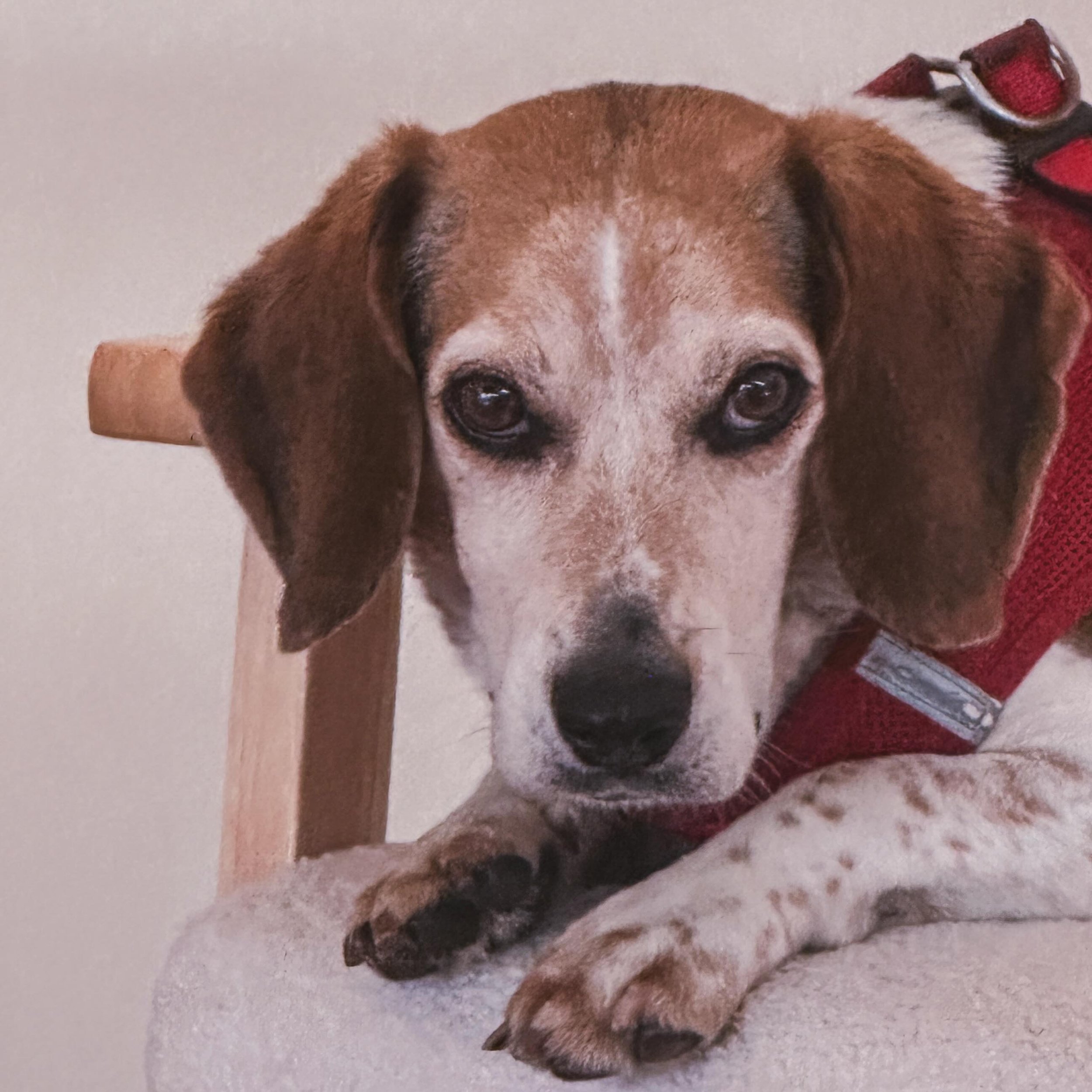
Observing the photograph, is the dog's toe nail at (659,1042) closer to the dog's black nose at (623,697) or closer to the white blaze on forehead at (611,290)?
the dog's black nose at (623,697)

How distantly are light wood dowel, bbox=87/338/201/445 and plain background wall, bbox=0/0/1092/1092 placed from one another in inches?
19.5

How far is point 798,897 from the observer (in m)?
1.18

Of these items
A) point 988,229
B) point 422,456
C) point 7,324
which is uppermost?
point 988,229

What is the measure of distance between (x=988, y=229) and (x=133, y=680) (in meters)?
1.61

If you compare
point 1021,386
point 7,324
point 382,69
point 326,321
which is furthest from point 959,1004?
point 7,324

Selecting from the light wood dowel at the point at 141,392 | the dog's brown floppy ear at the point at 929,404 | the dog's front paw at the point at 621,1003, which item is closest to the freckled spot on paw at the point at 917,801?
the dog's brown floppy ear at the point at 929,404

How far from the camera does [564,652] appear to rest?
3.62 feet

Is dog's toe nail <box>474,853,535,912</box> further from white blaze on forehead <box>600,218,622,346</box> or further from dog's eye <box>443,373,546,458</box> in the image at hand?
white blaze on forehead <box>600,218,622,346</box>

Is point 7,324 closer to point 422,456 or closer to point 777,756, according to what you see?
point 422,456

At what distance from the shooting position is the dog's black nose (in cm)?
108

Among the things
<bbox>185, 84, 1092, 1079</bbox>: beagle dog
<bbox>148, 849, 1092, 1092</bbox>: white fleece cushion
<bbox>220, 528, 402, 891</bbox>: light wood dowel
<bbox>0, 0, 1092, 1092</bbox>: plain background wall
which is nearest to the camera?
<bbox>148, 849, 1092, 1092</bbox>: white fleece cushion

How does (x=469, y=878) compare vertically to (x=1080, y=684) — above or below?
Answer: below

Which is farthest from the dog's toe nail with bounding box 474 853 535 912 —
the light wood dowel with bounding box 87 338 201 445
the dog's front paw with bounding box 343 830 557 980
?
the light wood dowel with bounding box 87 338 201 445

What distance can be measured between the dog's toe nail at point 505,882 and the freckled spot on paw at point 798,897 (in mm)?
249
